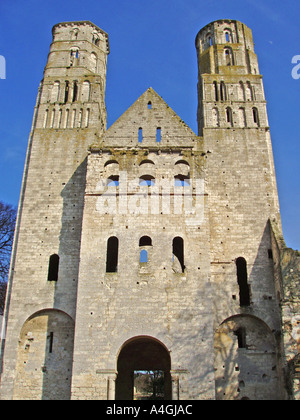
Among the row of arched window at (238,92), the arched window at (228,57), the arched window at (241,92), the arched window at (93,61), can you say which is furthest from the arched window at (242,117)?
the arched window at (93,61)

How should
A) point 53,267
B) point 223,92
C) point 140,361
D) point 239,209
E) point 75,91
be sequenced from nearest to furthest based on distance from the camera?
point 53,267
point 239,209
point 140,361
point 223,92
point 75,91

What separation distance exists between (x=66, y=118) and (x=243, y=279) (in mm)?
12335

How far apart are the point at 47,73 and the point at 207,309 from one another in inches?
630

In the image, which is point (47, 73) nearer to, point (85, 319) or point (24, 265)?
point (24, 265)

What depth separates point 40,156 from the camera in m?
21.1

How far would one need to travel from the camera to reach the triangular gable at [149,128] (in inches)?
838

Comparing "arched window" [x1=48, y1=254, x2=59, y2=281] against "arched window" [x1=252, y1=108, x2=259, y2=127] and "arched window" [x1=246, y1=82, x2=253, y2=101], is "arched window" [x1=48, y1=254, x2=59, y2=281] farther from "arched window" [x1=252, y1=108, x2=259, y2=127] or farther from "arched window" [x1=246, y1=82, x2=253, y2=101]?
"arched window" [x1=246, y1=82, x2=253, y2=101]

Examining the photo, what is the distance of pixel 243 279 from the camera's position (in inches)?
736

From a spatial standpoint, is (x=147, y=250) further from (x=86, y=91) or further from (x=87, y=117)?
(x=86, y=91)

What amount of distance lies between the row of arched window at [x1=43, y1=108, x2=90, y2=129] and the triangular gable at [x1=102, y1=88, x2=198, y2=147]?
5.16ft

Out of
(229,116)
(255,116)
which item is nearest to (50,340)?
(229,116)

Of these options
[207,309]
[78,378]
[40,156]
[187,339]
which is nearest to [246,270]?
[207,309]

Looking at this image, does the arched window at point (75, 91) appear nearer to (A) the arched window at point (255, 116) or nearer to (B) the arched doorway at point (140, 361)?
(A) the arched window at point (255, 116)

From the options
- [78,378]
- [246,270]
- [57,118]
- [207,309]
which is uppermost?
[57,118]
